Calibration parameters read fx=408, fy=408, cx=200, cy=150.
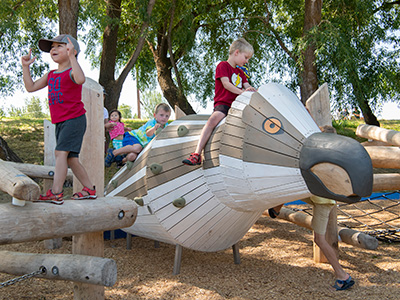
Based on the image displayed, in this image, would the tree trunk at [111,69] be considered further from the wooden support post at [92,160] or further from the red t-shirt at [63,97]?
the red t-shirt at [63,97]

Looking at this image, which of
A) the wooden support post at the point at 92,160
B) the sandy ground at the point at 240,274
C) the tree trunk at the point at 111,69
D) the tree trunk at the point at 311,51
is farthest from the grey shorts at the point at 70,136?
the tree trunk at the point at 311,51

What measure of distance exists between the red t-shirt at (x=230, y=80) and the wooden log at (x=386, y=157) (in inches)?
66.7

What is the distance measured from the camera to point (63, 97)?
2.88m

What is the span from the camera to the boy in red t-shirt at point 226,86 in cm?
337

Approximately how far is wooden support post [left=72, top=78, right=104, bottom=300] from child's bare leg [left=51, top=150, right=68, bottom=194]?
0.28 metres

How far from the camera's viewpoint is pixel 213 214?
11.3 ft

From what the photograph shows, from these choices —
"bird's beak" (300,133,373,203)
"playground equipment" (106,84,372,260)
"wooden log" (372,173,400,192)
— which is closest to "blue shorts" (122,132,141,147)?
"playground equipment" (106,84,372,260)

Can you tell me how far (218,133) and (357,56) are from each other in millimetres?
7004

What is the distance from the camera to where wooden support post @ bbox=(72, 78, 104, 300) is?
3.01 metres

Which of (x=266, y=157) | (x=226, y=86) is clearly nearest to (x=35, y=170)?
(x=226, y=86)

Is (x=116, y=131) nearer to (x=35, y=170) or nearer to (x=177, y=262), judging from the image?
(x=35, y=170)

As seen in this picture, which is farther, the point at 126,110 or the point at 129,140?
the point at 126,110

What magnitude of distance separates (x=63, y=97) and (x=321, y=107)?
2.44 m

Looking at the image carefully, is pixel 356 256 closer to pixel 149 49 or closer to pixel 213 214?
pixel 213 214
